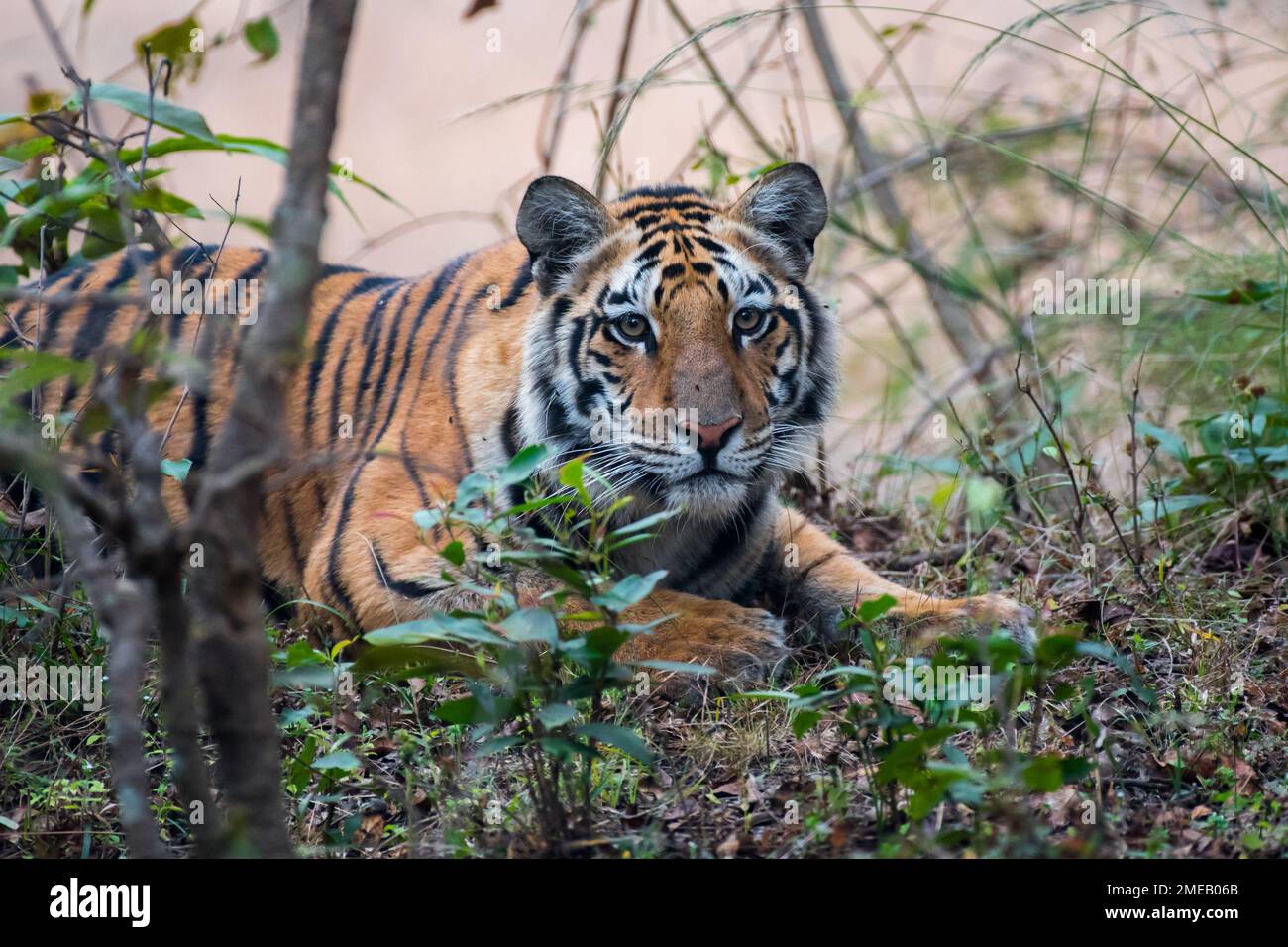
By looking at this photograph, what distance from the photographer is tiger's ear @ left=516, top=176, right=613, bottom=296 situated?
11.1 feet

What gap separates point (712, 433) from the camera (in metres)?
3.18

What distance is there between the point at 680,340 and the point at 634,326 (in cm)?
15

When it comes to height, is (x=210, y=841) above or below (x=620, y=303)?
below

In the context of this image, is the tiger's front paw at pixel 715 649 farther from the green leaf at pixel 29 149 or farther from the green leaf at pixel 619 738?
the green leaf at pixel 29 149

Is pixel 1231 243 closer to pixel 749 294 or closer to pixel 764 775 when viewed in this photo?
pixel 749 294

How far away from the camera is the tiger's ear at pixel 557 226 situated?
339 cm

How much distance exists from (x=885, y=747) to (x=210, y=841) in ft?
3.79

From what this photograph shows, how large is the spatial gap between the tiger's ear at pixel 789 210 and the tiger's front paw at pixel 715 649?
104cm

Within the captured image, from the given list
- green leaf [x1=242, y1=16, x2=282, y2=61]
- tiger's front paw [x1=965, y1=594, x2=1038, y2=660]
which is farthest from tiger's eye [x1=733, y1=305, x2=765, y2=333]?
green leaf [x1=242, y1=16, x2=282, y2=61]

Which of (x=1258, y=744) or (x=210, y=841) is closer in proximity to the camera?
(x=210, y=841)

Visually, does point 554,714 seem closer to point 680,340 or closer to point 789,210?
point 680,340

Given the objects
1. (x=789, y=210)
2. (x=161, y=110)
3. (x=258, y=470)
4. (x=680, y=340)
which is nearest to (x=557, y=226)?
(x=680, y=340)
